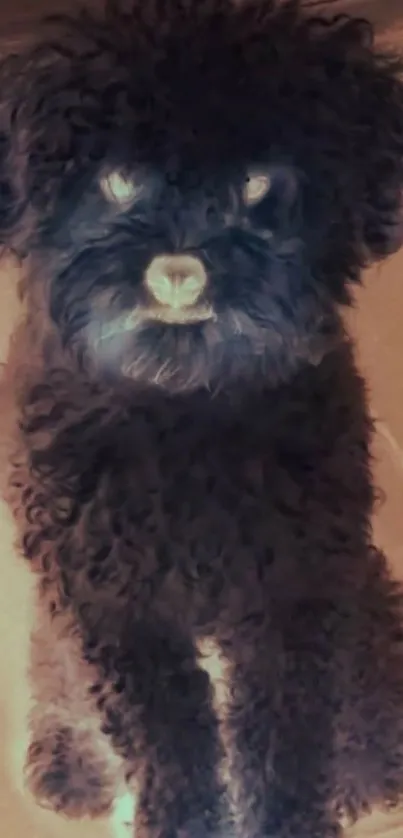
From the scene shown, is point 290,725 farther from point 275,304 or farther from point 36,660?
point 275,304

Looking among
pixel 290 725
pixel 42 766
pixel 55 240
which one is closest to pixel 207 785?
pixel 290 725

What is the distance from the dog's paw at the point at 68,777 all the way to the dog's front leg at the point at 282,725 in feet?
0.47

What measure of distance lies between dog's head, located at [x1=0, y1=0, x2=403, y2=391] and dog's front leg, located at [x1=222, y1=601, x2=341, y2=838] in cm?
25

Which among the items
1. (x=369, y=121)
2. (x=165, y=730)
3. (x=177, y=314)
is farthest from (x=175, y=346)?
(x=165, y=730)

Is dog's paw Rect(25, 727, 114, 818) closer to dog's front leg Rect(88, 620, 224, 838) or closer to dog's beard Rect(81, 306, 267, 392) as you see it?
dog's front leg Rect(88, 620, 224, 838)

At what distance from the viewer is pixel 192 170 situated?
37.3 inches

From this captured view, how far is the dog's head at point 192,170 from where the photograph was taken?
3.06ft

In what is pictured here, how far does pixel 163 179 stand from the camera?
949 mm

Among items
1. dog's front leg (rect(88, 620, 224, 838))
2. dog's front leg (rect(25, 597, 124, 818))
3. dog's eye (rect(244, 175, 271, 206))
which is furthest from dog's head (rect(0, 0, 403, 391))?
dog's front leg (rect(25, 597, 124, 818))

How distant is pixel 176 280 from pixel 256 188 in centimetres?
10

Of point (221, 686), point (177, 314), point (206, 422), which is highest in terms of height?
point (177, 314)

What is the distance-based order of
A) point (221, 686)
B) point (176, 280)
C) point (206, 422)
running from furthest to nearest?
point (221, 686) < point (206, 422) < point (176, 280)

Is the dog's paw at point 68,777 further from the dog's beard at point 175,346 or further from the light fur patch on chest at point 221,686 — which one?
the dog's beard at point 175,346

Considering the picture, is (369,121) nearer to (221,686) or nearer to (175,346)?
(175,346)
